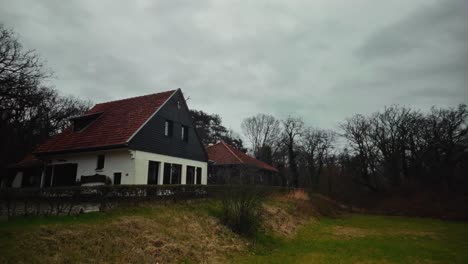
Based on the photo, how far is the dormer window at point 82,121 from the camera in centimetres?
2056

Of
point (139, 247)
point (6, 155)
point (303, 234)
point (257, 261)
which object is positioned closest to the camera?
point (139, 247)

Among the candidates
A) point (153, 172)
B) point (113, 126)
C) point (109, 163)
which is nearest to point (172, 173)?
point (153, 172)

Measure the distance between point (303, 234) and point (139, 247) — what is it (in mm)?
10362

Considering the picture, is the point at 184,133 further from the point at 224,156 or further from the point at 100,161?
the point at 224,156

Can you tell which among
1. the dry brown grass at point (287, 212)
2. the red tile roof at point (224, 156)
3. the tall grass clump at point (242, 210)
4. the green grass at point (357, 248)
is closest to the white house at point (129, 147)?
the tall grass clump at point (242, 210)

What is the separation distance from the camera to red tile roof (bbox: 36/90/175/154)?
1748 centimetres

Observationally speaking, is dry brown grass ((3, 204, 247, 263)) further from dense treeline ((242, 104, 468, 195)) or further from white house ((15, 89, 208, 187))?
dense treeline ((242, 104, 468, 195))

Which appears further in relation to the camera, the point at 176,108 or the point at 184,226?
the point at 176,108

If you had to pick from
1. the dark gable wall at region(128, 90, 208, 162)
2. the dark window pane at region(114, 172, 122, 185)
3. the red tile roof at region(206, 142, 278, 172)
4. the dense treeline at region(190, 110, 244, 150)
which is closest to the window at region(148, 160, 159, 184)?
the dark gable wall at region(128, 90, 208, 162)

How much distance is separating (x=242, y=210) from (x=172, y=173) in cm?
857

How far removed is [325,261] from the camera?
10.4 metres

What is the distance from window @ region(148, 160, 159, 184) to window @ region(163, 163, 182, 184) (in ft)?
2.43

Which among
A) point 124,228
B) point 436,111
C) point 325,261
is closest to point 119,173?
point 124,228

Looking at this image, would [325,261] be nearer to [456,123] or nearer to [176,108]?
[176,108]
